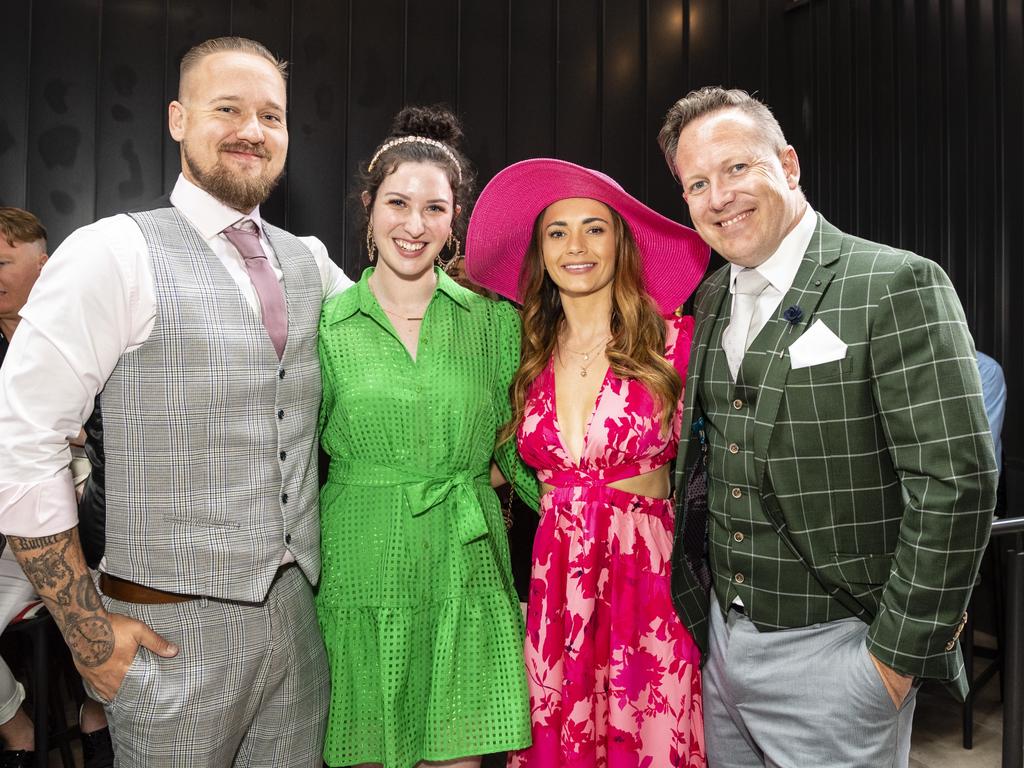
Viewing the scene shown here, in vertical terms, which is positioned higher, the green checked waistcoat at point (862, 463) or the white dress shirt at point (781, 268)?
the white dress shirt at point (781, 268)

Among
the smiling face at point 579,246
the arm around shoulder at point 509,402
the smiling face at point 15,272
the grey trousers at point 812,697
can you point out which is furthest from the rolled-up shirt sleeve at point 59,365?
the smiling face at point 15,272

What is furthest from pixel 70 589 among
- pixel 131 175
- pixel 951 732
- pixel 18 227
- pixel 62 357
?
pixel 951 732

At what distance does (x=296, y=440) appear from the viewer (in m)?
1.72

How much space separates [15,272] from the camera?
8.90ft

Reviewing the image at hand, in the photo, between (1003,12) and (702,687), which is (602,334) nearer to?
(702,687)

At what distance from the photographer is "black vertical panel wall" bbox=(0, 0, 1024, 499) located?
302 cm

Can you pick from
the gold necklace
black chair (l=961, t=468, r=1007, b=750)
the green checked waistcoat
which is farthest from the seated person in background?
black chair (l=961, t=468, r=1007, b=750)

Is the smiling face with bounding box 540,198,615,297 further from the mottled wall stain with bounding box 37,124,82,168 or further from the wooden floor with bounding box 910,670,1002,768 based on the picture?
the wooden floor with bounding box 910,670,1002,768

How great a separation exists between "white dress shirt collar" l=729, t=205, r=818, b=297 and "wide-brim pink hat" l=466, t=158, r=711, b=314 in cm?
52

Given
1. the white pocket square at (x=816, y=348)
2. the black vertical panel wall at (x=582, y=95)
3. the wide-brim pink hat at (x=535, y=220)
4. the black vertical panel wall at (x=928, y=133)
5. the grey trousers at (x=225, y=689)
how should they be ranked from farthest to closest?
1. the black vertical panel wall at (x=928, y=133)
2. the black vertical panel wall at (x=582, y=95)
3. the wide-brim pink hat at (x=535, y=220)
4. the grey trousers at (x=225, y=689)
5. the white pocket square at (x=816, y=348)

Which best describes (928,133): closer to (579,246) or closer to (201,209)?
(579,246)

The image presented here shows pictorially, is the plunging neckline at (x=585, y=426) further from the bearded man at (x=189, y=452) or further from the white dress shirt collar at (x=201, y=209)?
the white dress shirt collar at (x=201, y=209)

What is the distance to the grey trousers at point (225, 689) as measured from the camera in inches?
61.1

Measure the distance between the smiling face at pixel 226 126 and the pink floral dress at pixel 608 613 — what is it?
0.90m
